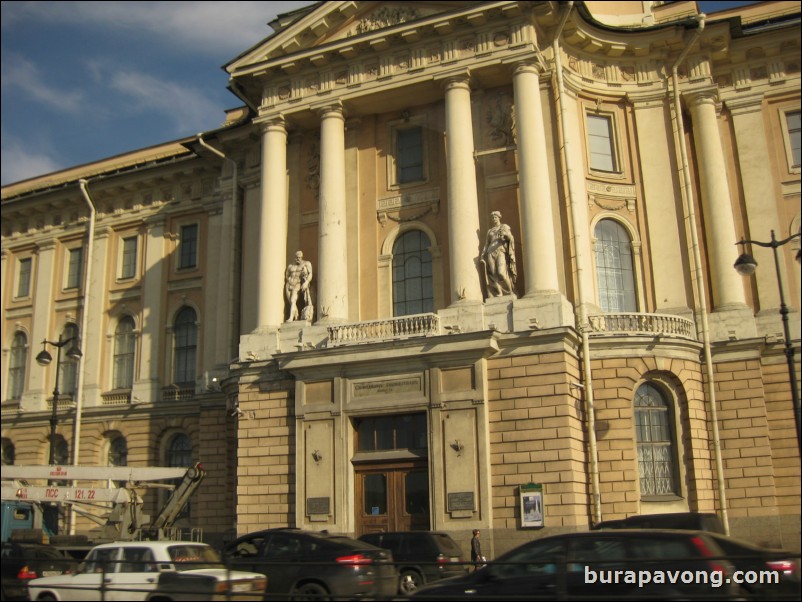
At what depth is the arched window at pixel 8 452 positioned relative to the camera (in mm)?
39688

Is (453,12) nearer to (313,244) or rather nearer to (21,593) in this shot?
(313,244)

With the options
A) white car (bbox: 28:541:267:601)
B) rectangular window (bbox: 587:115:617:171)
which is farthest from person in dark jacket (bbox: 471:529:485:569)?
rectangular window (bbox: 587:115:617:171)

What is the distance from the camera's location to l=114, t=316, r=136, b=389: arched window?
37875 mm

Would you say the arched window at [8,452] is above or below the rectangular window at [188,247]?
below

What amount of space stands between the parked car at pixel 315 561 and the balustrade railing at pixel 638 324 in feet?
38.0

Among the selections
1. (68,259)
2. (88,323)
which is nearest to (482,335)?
(88,323)

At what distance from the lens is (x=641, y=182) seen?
29062 mm

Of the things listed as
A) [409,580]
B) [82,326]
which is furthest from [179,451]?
[409,580]

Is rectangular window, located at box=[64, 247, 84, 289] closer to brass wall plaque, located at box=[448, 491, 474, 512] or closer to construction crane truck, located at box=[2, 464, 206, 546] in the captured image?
construction crane truck, located at box=[2, 464, 206, 546]

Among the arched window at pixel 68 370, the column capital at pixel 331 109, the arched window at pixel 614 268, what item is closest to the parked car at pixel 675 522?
the arched window at pixel 614 268

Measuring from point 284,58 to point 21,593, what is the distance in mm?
20187

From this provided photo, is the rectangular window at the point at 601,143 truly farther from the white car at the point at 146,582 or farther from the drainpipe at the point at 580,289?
the white car at the point at 146,582

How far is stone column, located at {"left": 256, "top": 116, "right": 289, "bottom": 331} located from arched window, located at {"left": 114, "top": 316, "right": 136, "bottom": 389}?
11.1 metres

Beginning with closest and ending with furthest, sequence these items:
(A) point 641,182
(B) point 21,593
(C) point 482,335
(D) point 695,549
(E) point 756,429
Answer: (D) point 695,549
(B) point 21,593
(C) point 482,335
(E) point 756,429
(A) point 641,182
